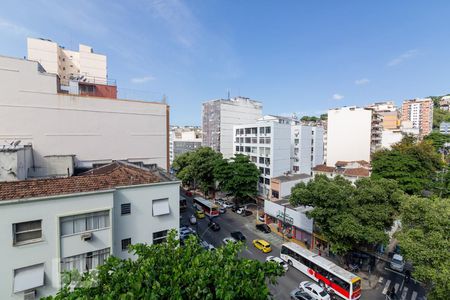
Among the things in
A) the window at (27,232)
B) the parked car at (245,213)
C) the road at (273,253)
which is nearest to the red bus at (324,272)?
the road at (273,253)

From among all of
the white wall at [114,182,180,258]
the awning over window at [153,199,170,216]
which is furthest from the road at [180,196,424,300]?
the white wall at [114,182,180,258]

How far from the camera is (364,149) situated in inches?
2122

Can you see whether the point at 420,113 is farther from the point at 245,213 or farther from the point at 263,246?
the point at 263,246

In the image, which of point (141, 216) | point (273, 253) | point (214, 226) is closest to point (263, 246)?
point (273, 253)

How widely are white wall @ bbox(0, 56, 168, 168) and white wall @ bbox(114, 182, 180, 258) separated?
1091cm

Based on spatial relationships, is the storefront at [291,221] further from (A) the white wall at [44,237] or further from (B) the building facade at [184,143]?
(B) the building facade at [184,143]

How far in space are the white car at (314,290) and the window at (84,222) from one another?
16.5 m

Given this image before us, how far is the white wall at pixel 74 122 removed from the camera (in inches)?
743

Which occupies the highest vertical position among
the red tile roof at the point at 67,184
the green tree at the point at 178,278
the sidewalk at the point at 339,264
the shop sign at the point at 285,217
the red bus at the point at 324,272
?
the red tile roof at the point at 67,184

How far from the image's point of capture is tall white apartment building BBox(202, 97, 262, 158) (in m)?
55.8

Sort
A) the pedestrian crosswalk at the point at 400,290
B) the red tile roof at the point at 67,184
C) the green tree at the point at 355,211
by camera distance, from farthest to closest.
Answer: the pedestrian crosswalk at the point at 400,290
the green tree at the point at 355,211
the red tile roof at the point at 67,184

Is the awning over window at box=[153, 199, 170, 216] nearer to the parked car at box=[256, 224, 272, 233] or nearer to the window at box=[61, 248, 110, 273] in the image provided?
the window at box=[61, 248, 110, 273]

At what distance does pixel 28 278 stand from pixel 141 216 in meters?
6.10

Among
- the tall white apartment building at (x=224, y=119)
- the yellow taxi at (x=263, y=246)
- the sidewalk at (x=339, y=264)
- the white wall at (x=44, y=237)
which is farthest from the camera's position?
the tall white apartment building at (x=224, y=119)
